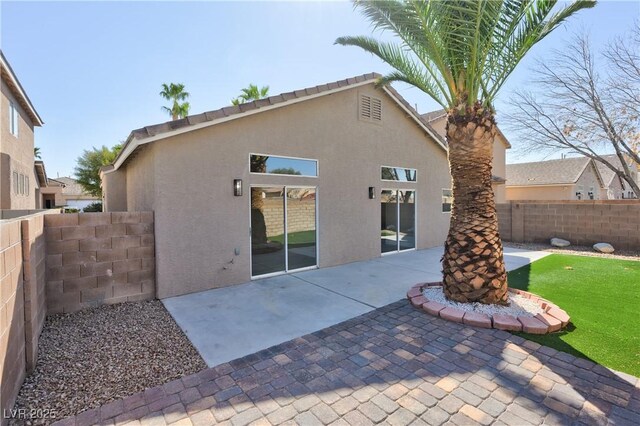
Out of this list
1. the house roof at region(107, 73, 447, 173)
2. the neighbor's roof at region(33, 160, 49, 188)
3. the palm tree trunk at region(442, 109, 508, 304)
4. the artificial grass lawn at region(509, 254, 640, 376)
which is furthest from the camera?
the neighbor's roof at region(33, 160, 49, 188)

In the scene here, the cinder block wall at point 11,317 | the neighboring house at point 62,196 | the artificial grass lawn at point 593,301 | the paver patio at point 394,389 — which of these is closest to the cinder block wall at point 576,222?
the artificial grass lawn at point 593,301

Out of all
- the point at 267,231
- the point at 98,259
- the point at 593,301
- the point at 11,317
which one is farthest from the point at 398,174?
the point at 11,317

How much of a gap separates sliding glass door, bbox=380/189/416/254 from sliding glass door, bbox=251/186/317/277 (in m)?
3.59

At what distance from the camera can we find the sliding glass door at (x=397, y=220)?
12570 mm

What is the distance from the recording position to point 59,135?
99.9ft

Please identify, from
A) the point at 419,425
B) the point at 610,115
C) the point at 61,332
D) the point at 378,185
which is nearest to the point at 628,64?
the point at 610,115

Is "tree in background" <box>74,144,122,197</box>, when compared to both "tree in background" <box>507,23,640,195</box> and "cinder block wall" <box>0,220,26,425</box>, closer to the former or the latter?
"cinder block wall" <box>0,220,26,425</box>

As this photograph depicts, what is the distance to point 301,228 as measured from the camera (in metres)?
9.95

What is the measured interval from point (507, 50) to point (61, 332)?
1032cm

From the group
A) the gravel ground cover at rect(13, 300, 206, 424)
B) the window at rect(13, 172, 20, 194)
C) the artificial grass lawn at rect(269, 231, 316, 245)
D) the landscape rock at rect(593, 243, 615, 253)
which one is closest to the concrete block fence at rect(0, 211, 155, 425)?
the gravel ground cover at rect(13, 300, 206, 424)

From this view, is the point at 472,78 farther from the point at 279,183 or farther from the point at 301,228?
the point at 301,228

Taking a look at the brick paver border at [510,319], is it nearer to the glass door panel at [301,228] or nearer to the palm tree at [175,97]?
the glass door panel at [301,228]

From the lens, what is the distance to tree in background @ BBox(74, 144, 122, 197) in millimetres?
37312

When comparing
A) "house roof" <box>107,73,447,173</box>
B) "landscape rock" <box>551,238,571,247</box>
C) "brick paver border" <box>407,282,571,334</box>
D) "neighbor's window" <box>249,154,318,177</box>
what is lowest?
"brick paver border" <box>407,282,571,334</box>
